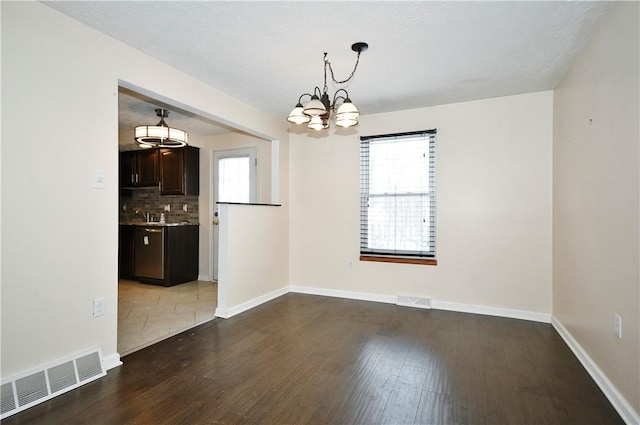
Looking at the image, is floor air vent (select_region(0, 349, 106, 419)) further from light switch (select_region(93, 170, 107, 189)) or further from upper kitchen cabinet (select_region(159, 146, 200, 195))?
upper kitchen cabinet (select_region(159, 146, 200, 195))

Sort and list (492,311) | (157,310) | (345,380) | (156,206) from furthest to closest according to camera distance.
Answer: (156,206), (157,310), (492,311), (345,380)

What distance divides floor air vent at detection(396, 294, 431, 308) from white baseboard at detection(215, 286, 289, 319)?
161 cm

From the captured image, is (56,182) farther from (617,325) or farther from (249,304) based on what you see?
(617,325)

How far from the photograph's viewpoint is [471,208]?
3.86m

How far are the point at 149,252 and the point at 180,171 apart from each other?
1376mm

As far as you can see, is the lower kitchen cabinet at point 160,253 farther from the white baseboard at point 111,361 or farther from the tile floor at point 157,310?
the white baseboard at point 111,361

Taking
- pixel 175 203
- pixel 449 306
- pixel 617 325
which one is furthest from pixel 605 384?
pixel 175 203

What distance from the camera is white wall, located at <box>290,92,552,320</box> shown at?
141 inches

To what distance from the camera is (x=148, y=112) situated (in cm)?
433

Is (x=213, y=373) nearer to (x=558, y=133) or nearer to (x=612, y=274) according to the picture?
(x=612, y=274)

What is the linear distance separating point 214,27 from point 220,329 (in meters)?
2.64

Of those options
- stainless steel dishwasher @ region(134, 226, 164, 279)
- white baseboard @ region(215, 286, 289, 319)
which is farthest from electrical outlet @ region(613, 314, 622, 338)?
stainless steel dishwasher @ region(134, 226, 164, 279)

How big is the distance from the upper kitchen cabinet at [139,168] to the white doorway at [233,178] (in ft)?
3.39

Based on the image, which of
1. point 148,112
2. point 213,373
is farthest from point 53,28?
point 213,373
